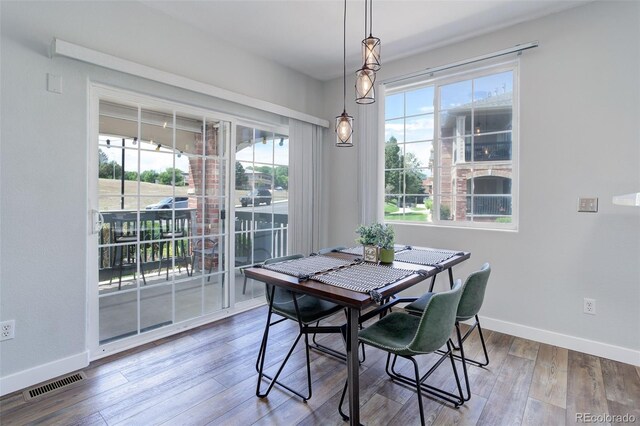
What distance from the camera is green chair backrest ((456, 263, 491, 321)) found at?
1972mm

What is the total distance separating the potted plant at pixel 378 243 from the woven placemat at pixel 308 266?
0.16 metres

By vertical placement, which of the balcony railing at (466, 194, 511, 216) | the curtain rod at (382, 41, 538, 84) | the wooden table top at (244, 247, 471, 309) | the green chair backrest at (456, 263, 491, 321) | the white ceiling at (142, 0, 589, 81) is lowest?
the green chair backrest at (456, 263, 491, 321)

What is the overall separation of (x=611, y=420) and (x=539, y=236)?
1.39 m

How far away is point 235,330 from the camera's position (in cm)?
301

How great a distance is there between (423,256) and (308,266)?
0.92 m

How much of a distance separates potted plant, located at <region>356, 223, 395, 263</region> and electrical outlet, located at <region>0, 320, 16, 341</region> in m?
2.31

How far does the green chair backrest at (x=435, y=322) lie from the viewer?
1.57 meters

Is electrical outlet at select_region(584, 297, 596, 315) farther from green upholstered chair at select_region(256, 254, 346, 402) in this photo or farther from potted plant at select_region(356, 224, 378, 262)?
green upholstered chair at select_region(256, 254, 346, 402)

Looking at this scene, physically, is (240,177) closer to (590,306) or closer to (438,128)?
(438,128)

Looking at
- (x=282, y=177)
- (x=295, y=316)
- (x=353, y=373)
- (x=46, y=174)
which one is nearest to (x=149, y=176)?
(x=46, y=174)

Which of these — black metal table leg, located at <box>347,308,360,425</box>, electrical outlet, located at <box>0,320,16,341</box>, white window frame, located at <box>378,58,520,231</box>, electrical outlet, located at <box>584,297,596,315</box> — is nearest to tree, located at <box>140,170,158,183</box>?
electrical outlet, located at <box>0,320,16,341</box>

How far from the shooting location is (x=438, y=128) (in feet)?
11.2

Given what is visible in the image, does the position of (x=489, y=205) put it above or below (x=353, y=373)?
above

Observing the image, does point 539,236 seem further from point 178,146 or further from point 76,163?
point 76,163
